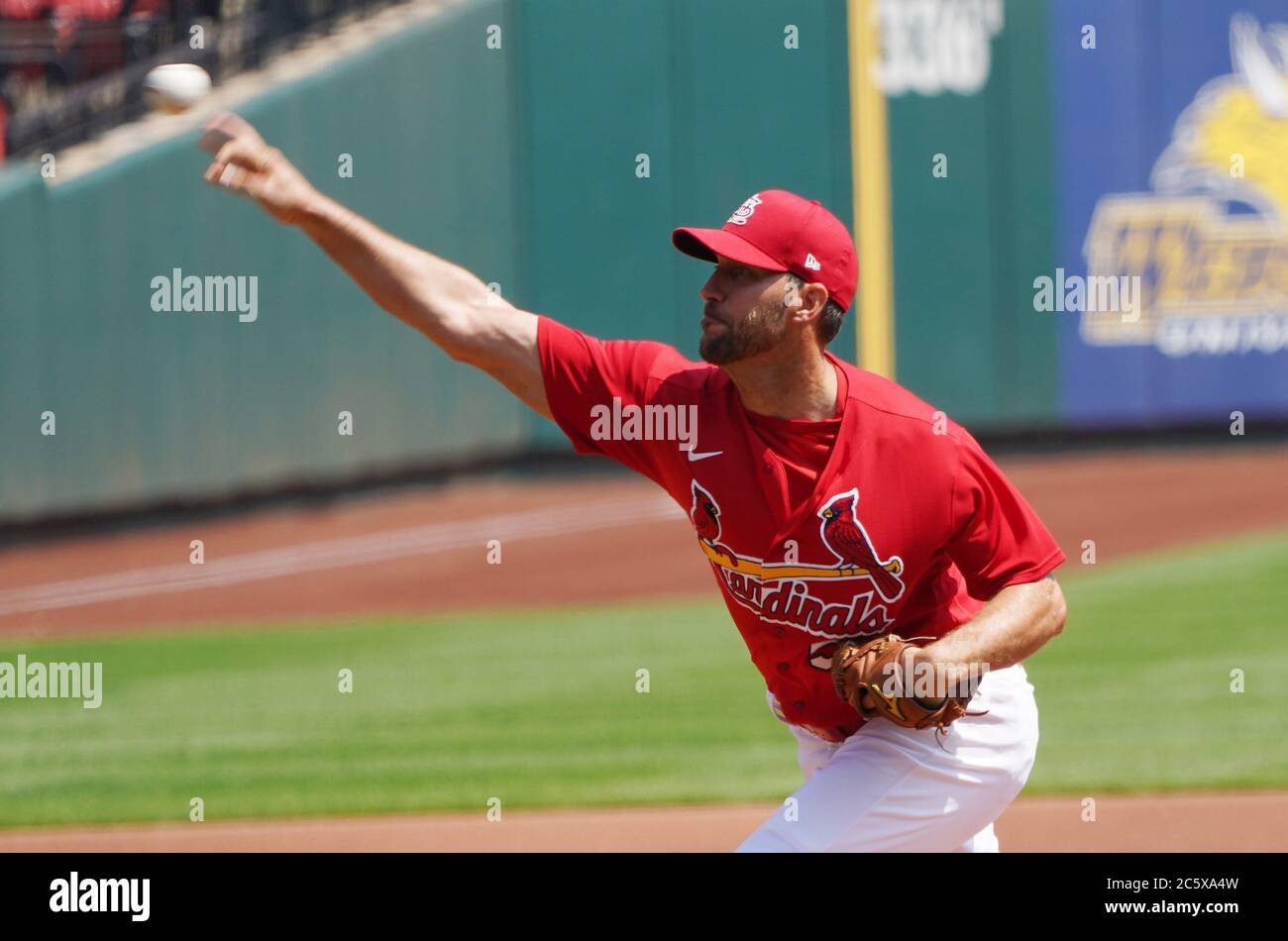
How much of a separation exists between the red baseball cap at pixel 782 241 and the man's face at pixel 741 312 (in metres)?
0.04

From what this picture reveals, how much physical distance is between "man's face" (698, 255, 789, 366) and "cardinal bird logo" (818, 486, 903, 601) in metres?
0.40

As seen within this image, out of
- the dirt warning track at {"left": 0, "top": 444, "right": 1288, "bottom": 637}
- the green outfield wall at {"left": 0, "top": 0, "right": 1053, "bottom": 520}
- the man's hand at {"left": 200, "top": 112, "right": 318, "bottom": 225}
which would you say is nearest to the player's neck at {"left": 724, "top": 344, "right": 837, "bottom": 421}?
the man's hand at {"left": 200, "top": 112, "right": 318, "bottom": 225}

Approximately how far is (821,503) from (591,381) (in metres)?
0.66

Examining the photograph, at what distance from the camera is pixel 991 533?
3.67 metres

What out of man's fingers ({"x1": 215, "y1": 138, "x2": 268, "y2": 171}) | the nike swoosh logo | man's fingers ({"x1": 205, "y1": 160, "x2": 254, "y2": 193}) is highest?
man's fingers ({"x1": 215, "y1": 138, "x2": 268, "y2": 171})

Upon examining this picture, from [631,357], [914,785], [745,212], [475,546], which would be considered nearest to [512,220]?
[475,546]

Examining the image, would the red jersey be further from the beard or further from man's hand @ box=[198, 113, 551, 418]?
the beard

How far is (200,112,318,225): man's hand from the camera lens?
11.4ft

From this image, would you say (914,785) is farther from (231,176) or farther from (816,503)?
(231,176)

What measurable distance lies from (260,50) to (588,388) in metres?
12.1

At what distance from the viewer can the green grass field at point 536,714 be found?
23.6 ft

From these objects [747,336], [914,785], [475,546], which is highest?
[747,336]

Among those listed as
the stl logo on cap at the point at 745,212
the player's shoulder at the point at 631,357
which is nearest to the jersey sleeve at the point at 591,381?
the player's shoulder at the point at 631,357

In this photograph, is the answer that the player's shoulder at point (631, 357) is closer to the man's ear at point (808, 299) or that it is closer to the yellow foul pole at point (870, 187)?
the man's ear at point (808, 299)
